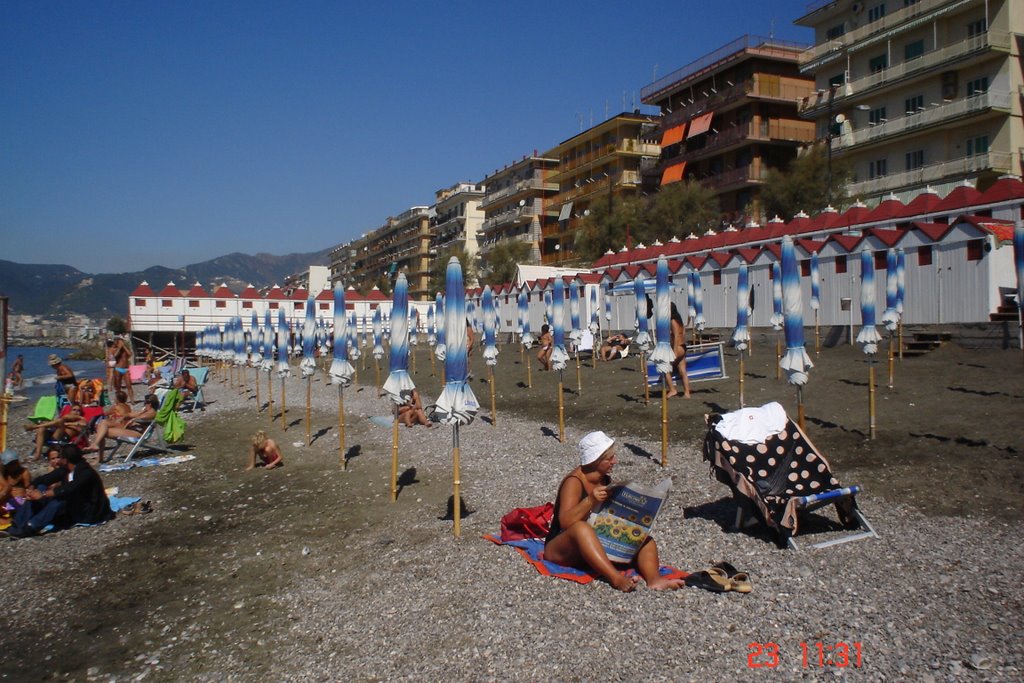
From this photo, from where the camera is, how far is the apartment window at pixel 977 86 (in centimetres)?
3275

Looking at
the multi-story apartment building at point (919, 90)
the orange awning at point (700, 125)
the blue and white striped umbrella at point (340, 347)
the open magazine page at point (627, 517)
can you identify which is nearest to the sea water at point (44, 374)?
the blue and white striped umbrella at point (340, 347)

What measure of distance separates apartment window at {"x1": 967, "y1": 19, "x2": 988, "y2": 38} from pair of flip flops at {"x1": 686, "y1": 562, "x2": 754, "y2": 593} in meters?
37.1

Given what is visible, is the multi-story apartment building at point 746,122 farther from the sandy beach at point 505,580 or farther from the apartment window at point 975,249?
the sandy beach at point 505,580

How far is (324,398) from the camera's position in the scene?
2350cm

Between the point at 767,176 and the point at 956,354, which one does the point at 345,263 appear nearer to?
the point at 767,176

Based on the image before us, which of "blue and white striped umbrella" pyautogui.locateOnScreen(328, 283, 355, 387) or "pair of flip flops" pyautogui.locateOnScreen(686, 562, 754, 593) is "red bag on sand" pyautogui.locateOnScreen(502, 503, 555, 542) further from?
"blue and white striped umbrella" pyautogui.locateOnScreen(328, 283, 355, 387)

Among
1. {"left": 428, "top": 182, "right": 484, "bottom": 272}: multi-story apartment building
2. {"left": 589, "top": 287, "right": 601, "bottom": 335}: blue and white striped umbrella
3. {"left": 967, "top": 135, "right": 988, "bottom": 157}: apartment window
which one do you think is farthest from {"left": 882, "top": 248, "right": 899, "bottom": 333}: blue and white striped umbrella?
{"left": 428, "top": 182, "right": 484, "bottom": 272}: multi-story apartment building

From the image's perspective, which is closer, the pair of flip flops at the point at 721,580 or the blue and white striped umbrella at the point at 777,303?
the pair of flip flops at the point at 721,580

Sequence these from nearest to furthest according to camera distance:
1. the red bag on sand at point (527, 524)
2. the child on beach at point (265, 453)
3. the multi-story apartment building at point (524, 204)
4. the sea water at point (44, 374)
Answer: the red bag on sand at point (527, 524) → the child on beach at point (265, 453) → the sea water at point (44, 374) → the multi-story apartment building at point (524, 204)

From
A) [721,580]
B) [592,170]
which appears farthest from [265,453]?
[592,170]

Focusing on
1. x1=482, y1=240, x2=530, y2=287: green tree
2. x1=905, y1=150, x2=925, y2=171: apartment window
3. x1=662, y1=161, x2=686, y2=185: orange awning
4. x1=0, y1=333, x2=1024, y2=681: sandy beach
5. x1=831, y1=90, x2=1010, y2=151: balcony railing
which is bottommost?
x1=0, y1=333, x2=1024, y2=681: sandy beach

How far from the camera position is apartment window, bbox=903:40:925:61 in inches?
1406

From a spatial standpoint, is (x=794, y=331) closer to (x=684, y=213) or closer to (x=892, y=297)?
(x=892, y=297)

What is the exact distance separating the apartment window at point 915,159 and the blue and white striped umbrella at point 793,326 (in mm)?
32724
